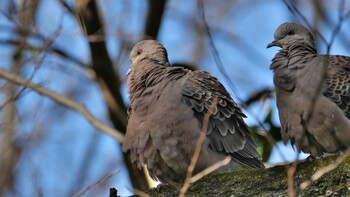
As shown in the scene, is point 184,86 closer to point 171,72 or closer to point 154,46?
point 171,72

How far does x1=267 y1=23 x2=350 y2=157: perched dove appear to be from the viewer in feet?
16.3

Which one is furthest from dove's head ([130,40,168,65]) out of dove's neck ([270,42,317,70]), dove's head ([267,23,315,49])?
dove's neck ([270,42,317,70])

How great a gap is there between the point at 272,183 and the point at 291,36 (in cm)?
217

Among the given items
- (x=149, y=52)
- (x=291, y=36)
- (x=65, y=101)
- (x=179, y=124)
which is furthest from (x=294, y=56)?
(x=65, y=101)

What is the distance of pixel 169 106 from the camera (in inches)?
204

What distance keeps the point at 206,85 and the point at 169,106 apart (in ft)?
1.46

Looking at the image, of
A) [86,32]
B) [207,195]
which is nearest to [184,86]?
[207,195]

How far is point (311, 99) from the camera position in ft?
15.8

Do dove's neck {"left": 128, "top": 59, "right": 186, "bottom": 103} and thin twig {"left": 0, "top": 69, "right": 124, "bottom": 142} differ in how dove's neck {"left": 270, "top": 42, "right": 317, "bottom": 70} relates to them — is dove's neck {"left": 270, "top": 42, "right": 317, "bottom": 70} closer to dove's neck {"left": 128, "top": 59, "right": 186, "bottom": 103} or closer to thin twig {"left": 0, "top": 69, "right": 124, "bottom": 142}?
dove's neck {"left": 128, "top": 59, "right": 186, "bottom": 103}

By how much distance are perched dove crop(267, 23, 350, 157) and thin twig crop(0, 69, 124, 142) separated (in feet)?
7.03

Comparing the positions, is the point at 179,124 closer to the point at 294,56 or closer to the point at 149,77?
the point at 149,77

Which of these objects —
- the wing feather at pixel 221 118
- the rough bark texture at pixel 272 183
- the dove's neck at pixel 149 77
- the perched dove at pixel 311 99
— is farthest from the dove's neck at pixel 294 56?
the rough bark texture at pixel 272 183

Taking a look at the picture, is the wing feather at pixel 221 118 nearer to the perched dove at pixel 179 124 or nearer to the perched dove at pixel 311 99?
the perched dove at pixel 179 124

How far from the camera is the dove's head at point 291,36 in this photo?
5.61 metres
